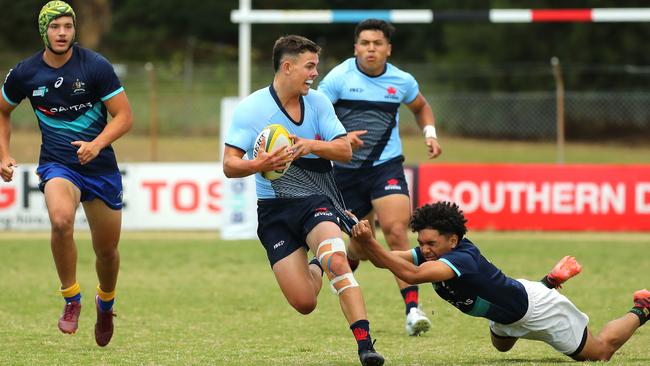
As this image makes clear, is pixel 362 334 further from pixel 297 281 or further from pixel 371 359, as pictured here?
pixel 297 281

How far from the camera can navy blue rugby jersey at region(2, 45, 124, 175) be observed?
7.59m

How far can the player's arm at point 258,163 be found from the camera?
6633 millimetres

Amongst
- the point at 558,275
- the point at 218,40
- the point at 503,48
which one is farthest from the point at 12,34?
the point at 558,275

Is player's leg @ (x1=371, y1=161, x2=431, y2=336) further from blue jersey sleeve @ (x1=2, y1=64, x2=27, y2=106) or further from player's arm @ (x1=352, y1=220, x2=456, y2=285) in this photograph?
blue jersey sleeve @ (x1=2, y1=64, x2=27, y2=106)

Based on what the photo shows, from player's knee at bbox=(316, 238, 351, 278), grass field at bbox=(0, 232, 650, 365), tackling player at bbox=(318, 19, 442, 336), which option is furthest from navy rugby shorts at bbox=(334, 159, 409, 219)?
player's knee at bbox=(316, 238, 351, 278)

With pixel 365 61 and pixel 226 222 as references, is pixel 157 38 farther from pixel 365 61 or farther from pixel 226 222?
pixel 365 61

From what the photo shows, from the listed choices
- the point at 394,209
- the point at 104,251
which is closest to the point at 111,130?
the point at 104,251

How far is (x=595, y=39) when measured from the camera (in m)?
33.2

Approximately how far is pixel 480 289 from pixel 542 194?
37.3ft

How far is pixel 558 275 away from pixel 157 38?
31.8 m

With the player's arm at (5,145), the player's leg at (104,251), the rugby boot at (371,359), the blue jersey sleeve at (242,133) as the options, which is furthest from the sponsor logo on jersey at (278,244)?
the player's arm at (5,145)

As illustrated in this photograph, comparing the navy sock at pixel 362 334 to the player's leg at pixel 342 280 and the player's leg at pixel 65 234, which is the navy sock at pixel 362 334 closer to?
the player's leg at pixel 342 280

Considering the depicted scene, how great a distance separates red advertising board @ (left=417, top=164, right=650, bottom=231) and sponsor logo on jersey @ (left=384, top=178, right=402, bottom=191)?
27.8 feet

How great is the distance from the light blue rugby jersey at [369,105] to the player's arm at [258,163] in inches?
106
